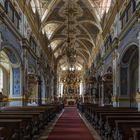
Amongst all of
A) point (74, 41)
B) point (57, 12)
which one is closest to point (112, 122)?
point (57, 12)

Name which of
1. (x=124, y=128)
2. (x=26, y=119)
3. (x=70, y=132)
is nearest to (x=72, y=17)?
(x=70, y=132)

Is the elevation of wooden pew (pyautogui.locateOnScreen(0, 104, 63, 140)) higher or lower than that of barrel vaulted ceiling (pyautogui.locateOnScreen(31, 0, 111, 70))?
lower

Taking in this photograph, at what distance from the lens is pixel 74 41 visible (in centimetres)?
4594

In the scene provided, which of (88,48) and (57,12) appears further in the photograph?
(88,48)

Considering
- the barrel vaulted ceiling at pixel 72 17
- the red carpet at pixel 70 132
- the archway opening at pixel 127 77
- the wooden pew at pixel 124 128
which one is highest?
the barrel vaulted ceiling at pixel 72 17

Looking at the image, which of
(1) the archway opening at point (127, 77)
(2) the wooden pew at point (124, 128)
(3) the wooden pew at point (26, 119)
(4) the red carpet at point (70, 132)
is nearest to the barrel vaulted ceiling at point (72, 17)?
(1) the archway opening at point (127, 77)

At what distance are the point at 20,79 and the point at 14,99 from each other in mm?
1391

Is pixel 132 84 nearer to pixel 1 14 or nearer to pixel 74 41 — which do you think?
pixel 1 14

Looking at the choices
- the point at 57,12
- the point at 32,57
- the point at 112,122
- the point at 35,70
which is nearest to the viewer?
the point at 112,122

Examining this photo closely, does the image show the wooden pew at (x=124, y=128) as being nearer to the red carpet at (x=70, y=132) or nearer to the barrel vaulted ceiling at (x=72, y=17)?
the red carpet at (x=70, y=132)

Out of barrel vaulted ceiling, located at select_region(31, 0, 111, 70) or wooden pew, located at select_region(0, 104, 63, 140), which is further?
barrel vaulted ceiling, located at select_region(31, 0, 111, 70)

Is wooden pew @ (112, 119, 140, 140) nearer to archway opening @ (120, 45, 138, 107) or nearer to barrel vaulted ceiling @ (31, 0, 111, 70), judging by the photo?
archway opening @ (120, 45, 138, 107)

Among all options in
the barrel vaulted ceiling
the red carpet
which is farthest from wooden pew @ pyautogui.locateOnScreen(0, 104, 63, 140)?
the barrel vaulted ceiling

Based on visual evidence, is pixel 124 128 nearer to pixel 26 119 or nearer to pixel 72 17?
pixel 26 119
